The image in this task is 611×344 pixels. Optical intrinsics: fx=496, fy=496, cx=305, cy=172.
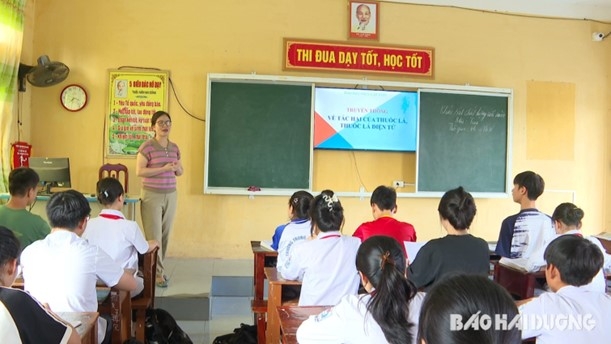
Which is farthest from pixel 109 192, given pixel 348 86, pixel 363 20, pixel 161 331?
pixel 363 20

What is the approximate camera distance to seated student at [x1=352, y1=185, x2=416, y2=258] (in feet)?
9.16

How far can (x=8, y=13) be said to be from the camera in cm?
418

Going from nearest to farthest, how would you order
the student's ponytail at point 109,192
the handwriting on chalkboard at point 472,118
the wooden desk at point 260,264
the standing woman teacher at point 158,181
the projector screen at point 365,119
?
the student's ponytail at point 109,192 < the wooden desk at point 260,264 < the standing woman teacher at point 158,181 < the projector screen at point 365,119 < the handwriting on chalkboard at point 472,118

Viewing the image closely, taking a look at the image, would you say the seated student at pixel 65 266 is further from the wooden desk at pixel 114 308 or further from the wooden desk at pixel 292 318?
the wooden desk at pixel 292 318

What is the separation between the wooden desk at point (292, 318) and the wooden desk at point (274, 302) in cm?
41

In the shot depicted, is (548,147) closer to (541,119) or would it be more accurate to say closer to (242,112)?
(541,119)

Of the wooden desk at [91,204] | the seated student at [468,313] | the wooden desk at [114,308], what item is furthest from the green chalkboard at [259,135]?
the seated student at [468,313]

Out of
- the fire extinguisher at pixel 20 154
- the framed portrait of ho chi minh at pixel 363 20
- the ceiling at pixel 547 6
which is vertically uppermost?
the ceiling at pixel 547 6

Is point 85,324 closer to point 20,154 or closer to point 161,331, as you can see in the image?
point 161,331

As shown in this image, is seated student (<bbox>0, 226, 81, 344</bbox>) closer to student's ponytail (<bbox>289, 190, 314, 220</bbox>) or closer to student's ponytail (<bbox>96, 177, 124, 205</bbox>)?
student's ponytail (<bbox>96, 177, 124, 205</bbox>)

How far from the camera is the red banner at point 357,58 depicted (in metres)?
5.17

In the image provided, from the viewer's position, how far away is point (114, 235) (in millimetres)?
2592

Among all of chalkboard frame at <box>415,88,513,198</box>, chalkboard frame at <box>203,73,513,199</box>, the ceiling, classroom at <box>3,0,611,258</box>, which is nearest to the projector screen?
chalkboard frame at <box>203,73,513,199</box>

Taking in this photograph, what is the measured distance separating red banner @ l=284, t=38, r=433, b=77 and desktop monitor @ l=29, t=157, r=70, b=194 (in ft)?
7.72
